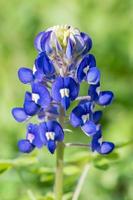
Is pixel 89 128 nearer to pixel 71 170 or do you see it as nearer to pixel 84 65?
pixel 84 65

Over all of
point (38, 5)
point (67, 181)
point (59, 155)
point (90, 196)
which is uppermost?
point (38, 5)

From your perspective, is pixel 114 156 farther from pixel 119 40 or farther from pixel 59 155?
pixel 119 40

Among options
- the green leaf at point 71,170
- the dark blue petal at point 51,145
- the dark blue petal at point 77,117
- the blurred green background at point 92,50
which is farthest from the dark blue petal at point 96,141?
the blurred green background at point 92,50

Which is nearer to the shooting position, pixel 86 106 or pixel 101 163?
pixel 86 106

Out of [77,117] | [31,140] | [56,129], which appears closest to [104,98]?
[77,117]

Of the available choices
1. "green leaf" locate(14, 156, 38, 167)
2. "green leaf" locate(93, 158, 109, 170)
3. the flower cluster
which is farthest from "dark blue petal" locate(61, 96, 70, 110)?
"green leaf" locate(93, 158, 109, 170)

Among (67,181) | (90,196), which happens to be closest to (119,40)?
(90,196)

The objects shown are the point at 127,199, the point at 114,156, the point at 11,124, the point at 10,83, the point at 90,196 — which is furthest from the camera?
the point at 10,83
